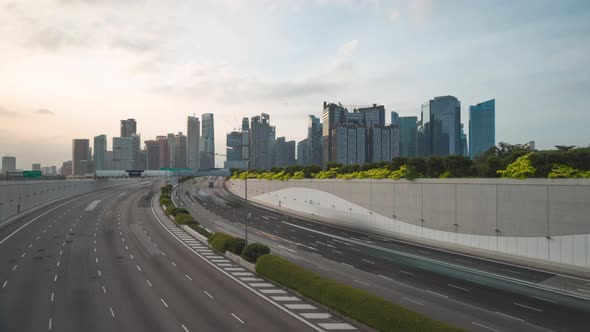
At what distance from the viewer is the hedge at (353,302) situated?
70.7 ft

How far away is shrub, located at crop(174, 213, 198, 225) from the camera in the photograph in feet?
218

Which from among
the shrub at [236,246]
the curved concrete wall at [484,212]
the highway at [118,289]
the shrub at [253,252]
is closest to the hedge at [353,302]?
the highway at [118,289]

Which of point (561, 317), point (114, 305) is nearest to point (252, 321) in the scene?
point (114, 305)

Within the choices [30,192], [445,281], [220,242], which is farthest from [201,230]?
[30,192]

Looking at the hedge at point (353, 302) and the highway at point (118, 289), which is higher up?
the hedge at point (353, 302)

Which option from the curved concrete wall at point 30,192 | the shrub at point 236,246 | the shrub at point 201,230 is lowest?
the shrub at point 201,230

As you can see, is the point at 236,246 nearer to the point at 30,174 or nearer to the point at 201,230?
the point at 201,230

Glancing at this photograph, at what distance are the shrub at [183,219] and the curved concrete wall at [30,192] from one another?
97.6 ft

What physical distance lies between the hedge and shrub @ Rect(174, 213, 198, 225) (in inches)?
1308

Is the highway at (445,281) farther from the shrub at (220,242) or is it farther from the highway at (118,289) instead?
the highway at (118,289)

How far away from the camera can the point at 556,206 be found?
3853 centimetres

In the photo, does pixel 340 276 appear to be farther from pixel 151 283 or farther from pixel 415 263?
pixel 151 283

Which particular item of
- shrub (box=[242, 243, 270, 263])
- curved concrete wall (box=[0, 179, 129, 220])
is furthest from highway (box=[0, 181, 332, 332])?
curved concrete wall (box=[0, 179, 129, 220])

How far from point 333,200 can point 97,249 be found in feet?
138
